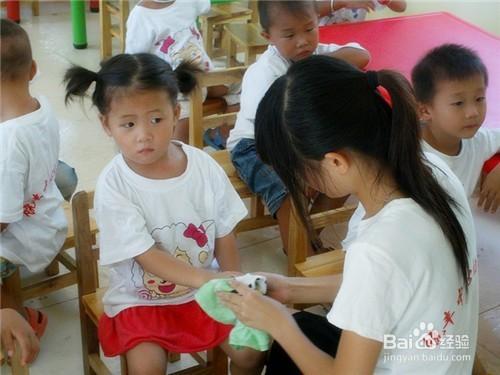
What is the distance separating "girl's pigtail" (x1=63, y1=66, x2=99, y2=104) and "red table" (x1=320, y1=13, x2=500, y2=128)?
105cm

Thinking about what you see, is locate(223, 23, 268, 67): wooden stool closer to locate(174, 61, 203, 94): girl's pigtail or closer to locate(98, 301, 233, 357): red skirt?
locate(174, 61, 203, 94): girl's pigtail

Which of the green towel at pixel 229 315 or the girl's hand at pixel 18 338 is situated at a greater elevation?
the green towel at pixel 229 315

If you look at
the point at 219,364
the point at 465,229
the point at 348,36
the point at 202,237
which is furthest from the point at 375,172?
the point at 348,36

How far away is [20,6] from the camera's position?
17.2 ft

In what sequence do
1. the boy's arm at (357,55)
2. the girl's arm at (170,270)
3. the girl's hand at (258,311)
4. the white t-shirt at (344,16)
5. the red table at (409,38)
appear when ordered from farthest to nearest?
1. the white t-shirt at (344,16)
2. the red table at (409,38)
3. the boy's arm at (357,55)
4. the girl's arm at (170,270)
5. the girl's hand at (258,311)

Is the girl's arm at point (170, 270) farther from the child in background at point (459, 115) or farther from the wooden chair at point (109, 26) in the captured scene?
the wooden chair at point (109, 26)

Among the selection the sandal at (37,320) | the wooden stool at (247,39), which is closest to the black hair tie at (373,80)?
the sandal at (37,320)

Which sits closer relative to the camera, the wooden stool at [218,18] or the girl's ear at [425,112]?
the girl's ear at [425,112]

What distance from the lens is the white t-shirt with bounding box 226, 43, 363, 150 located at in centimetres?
226

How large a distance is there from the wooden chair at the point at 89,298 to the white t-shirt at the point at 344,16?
171 cm

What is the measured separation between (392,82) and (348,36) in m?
1.52

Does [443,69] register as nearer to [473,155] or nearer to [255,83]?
[473,155]

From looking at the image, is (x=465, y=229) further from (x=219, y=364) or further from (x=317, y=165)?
(x=219, y=364)

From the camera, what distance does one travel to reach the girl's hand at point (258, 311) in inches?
48.4
